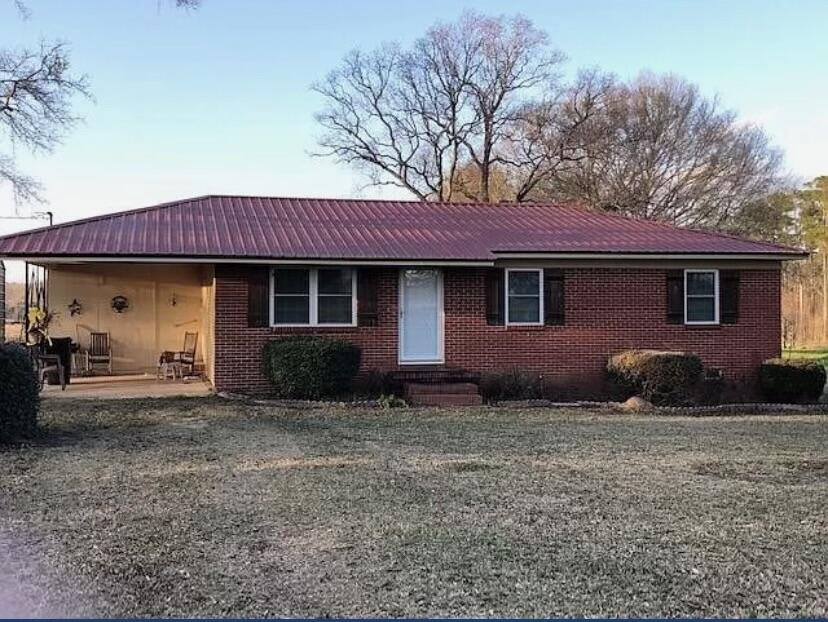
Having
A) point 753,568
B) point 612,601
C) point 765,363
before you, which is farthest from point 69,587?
point 765,363

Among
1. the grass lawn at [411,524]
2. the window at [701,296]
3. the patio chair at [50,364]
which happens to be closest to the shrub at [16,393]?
the grass lawn at [411,524]

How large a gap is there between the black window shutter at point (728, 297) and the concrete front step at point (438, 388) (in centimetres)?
532

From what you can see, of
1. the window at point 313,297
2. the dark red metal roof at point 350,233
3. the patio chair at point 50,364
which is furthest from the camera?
the patio chair at point 50,364

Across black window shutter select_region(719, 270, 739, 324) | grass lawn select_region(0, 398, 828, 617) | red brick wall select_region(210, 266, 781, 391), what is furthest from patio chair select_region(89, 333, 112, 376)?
black window shutter select_region(719, 270, 739, 324)

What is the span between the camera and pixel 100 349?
17797 millimetres

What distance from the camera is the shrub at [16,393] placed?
345 inches

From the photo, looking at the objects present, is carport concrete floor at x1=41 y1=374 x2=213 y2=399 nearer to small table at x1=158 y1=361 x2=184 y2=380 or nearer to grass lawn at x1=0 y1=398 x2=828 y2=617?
small table at x1=158 y1=361 x2=184 y2=380

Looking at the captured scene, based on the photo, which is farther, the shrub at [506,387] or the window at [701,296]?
the window at [701,296]

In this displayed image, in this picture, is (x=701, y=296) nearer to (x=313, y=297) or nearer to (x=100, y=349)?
(x=313, y=297)

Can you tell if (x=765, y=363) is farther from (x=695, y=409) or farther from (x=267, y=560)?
(x=267, y=560)

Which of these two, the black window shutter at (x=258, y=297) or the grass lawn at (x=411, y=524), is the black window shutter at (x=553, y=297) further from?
the grass lawn at (x=411, y=524)

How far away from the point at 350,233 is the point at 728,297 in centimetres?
735

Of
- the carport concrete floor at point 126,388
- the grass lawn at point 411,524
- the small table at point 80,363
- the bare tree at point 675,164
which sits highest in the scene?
the bare tree at point 675,164

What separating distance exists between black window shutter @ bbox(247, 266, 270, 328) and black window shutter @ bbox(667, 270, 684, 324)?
7526mm
